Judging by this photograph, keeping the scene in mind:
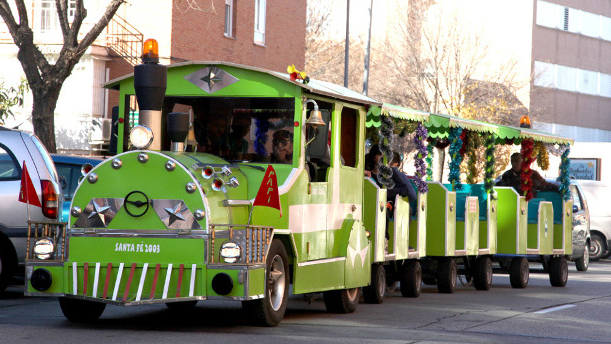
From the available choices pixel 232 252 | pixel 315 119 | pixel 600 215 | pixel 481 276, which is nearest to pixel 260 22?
pixel 600 215

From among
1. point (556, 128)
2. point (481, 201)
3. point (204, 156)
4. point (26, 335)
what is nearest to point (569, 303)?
point (481, 201)

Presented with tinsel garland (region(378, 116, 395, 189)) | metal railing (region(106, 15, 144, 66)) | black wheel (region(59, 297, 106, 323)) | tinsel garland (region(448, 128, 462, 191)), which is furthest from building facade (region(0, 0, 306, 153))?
black wheel (region(59, 297, 106, 323))

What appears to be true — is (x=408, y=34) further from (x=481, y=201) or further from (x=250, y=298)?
(x=250, y=298)

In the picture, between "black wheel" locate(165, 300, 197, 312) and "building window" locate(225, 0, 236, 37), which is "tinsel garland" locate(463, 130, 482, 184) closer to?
"black wheel" locate(165, 300, 197, 312)

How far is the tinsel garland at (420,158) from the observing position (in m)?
15.7

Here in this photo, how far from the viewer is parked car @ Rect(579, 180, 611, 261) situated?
27.4 meters

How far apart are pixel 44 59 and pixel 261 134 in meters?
9.48

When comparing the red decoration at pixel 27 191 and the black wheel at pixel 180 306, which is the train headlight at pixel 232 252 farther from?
the red decoration at pixel 27 191

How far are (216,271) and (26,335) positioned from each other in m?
1.69

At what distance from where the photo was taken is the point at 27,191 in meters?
12.6

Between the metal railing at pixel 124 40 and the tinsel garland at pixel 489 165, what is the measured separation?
1383cm

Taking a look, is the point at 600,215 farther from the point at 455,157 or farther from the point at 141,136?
the point at 141,136

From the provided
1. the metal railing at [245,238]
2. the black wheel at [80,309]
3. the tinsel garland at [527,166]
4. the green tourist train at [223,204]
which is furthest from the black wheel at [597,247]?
the metal railing at [245,238]

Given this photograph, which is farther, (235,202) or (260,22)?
(260,22)
